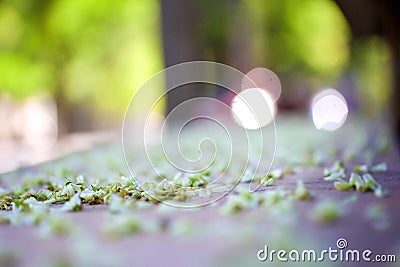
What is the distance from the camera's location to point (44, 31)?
458 inches

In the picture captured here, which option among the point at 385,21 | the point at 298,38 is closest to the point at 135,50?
the point at 298,38

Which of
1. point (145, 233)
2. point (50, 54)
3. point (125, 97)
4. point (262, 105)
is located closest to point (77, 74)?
point (50, 54)

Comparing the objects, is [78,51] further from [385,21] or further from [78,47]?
[385,21]

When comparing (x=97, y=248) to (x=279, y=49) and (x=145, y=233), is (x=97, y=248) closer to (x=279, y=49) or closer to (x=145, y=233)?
(x=145, y=233)

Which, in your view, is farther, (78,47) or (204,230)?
(78,47)

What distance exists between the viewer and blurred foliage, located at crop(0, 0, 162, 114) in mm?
11359

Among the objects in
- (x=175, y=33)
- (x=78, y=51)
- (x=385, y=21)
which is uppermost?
(x=78, y=51)

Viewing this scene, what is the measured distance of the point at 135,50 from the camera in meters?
14.9

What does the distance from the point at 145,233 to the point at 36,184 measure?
1257 millimetres
